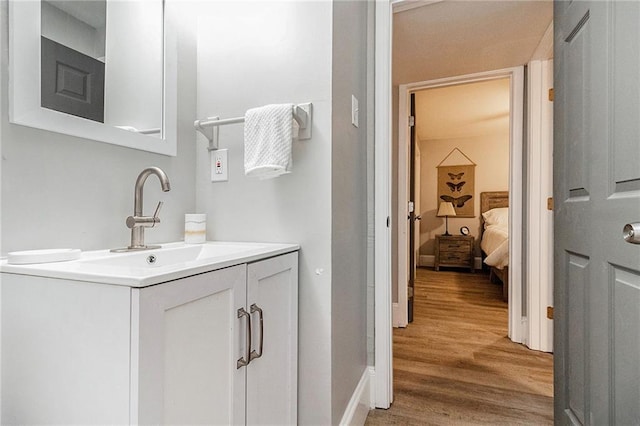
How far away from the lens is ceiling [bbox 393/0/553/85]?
2.00m

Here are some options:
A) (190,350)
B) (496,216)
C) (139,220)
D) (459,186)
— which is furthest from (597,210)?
(459,186)

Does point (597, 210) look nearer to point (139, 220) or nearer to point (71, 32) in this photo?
point (139, 220)

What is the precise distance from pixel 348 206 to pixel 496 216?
464 cm

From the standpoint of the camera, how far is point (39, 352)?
27.8 inches

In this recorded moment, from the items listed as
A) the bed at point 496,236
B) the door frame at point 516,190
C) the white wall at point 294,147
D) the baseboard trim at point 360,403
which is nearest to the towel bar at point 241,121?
the white wall at point 294,147

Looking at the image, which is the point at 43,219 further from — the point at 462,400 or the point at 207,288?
the point at 462,400

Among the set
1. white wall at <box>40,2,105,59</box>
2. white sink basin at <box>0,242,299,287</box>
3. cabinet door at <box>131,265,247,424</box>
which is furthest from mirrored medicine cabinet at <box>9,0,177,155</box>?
cabinet door at <box>131,265,247,424</box>

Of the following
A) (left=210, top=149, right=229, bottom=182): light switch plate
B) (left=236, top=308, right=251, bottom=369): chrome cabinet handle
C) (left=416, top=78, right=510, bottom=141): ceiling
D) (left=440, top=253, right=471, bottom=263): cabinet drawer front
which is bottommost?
(left=440, top=253, right=471, bottom=263): cabinet drawer front

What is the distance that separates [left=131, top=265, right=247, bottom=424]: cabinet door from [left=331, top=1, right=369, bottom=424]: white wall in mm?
447

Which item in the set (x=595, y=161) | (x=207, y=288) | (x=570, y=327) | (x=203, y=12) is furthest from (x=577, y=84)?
(x=203, y=12)

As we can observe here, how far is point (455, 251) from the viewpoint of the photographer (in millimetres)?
5695

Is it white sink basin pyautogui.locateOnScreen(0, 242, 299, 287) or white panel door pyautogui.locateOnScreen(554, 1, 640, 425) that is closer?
white sink basin pyautogui.locateOnScreen(0, 242, 299, 287)

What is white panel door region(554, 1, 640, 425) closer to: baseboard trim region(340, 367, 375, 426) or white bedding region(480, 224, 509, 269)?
baseboard trim region(340, 367, 375, 426)

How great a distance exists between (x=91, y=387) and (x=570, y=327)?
148cm
